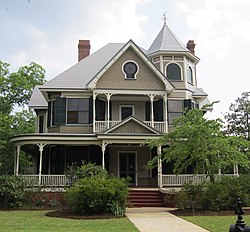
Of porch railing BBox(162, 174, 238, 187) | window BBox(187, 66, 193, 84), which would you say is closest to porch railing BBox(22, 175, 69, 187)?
porch railing BBox(162, 174, 238, 187)

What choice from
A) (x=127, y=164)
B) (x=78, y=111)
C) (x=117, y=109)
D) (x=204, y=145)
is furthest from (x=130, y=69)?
(x=204, y=145)

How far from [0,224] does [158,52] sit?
17.0 m

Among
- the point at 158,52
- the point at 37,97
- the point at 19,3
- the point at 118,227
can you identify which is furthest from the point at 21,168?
the point at 19,3

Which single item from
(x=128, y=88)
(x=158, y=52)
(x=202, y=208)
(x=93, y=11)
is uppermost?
(x=158, y=52)

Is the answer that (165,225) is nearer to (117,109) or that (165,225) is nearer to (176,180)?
(176,180)

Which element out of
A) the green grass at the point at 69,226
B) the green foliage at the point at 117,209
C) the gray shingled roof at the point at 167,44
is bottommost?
the green grass at the point at 69,226

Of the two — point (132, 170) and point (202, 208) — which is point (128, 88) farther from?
point (202, 208)

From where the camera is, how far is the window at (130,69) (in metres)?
23.6

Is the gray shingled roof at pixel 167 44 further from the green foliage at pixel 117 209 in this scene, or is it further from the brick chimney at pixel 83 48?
the green foliage at pixel 117 209

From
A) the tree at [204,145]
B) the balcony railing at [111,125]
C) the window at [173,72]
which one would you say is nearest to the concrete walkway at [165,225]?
the tree at [204,145]

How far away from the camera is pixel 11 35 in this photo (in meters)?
6.49

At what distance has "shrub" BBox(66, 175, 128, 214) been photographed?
1442cm

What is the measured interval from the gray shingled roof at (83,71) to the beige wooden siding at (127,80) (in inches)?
64.0

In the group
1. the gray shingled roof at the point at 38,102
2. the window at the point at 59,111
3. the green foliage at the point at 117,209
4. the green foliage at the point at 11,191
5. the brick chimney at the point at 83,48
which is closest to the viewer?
the green foliage at the point at 117,209
